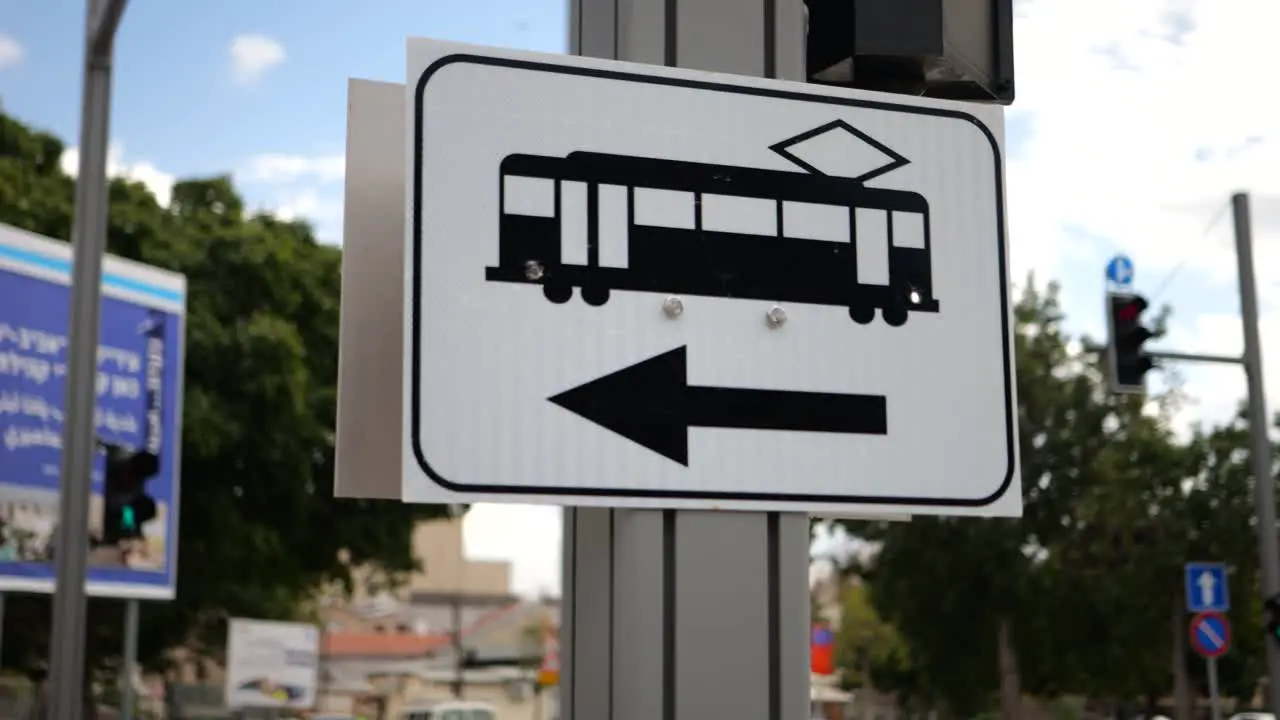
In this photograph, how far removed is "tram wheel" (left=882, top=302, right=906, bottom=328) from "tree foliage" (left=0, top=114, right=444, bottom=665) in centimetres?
2673

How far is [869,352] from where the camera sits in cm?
214

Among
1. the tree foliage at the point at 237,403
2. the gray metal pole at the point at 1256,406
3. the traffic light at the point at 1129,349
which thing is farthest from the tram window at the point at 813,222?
the tree foliage at the point at 237,403

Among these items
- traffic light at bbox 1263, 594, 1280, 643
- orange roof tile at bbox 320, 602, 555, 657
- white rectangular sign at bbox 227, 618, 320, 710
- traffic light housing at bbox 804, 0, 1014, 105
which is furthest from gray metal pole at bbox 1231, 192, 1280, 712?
orange roof tile at bbox 320, 602, 555, 657

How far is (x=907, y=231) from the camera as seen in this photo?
2.19 m

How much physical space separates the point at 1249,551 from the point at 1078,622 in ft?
15.5

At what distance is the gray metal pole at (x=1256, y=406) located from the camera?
1870 cm

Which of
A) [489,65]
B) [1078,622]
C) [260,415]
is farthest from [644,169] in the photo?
[1078,622]

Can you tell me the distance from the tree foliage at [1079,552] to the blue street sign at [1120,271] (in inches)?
516

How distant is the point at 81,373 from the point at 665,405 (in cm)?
1386

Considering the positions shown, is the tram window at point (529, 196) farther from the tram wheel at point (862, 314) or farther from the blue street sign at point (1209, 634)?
the blue street sign at point (1209, 634)

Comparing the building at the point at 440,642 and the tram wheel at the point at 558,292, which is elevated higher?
the tram wheel at the point at 558,292

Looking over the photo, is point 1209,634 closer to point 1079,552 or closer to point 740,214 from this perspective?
point 1079,552

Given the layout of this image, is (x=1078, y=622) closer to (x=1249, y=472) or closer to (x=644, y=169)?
(x=1249, y=472)

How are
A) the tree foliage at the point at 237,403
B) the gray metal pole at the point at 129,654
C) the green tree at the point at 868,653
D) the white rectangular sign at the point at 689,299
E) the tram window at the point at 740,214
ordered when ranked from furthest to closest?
the green tree at the point at 868,653, the tree foliage at the point at 237,403, the gray metal pole at the point at 129,654, the tram window at the point at 740,214, the white rectangular sign at the point at 689,299
